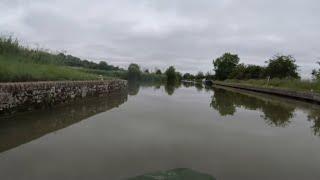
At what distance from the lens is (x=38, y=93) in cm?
987

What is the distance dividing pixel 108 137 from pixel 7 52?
25.8 ft

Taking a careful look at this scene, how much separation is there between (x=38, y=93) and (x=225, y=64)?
7849cm

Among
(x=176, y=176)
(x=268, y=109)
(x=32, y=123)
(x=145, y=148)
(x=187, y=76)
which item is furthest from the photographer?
(x=187, y=76)

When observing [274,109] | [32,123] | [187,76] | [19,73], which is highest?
[19,73]

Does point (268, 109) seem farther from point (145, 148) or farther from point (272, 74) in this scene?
point (272, 74)

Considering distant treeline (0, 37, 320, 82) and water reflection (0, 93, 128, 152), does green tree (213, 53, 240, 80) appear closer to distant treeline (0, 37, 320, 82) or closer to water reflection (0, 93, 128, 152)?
distant treeline (0, 37, 320, 82)

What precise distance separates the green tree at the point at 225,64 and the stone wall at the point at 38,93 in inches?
2815

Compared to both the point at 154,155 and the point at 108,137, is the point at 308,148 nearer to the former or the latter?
the point at 154,155

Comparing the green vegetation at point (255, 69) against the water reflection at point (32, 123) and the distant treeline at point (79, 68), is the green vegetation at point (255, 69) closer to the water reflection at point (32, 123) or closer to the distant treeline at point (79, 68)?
the distant treeline at point (79, 68)

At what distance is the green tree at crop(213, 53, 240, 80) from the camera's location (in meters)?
84.4

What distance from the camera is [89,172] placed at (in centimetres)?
446

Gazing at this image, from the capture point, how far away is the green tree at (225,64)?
277 feet

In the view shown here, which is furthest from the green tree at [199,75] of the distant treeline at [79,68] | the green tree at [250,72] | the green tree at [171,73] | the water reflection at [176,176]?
the water reflection at [176,176]

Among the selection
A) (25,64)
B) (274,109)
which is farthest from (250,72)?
(25,64)
